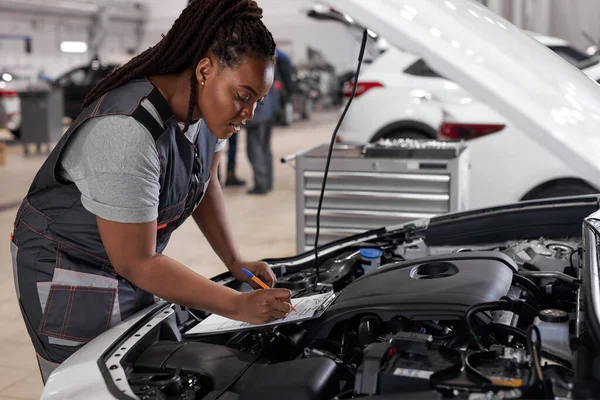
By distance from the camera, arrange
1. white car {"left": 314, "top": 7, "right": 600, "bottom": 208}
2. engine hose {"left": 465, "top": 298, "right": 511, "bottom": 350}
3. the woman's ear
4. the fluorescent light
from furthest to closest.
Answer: the fluorescent light < white car {"left": 314, "top": 7, "right": 600, "bottom": 208} < the woman's ear < engine hose {"left": 465, "top": 298, "right": 511, "bottom": 350}

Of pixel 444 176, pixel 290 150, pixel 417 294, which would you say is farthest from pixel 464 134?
pixel 290 150

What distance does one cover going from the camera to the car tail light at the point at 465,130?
4195 mm

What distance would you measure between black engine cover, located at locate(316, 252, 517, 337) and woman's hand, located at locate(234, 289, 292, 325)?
0.13 metres

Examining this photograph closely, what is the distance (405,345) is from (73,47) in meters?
20.8

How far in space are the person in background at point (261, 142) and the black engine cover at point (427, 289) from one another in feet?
16.5

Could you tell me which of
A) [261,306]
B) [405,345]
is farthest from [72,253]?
[405,345]

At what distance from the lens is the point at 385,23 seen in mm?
1221

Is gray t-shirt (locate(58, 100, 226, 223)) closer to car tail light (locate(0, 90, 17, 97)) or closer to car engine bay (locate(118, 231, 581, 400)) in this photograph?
car engine bay (locate(118, 231, 581, 400))

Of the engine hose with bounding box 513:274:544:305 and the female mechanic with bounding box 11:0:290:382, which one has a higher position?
the female mechanic with bounding box 11:0:290:382

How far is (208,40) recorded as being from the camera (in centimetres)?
156

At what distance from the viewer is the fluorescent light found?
66.4 feet

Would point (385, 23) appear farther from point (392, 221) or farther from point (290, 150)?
point (290, 150)

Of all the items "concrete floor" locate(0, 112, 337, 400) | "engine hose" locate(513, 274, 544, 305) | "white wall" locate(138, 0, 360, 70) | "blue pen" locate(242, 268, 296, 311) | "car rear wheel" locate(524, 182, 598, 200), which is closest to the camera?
"engine hose" locate(513, 274, 544, 305)

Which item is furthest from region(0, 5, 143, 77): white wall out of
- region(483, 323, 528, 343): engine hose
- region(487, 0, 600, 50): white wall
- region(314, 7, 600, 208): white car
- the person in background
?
region(483, 323, 528, 343): engine hose
